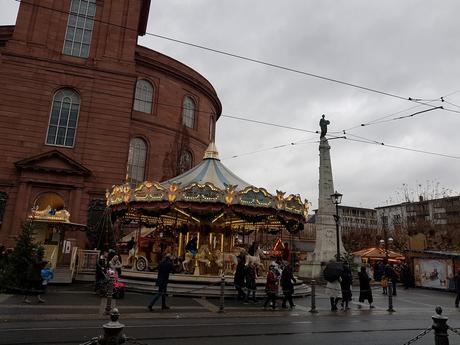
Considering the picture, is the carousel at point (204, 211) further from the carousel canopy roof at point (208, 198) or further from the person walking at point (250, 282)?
the person walking at point (250, 282)

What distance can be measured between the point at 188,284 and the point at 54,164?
606 inches

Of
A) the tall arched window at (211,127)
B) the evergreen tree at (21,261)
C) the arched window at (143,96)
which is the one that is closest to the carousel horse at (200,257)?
the evergreen tree at (21,261)

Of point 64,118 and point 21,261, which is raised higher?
point 64,118

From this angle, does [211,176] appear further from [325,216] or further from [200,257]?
[325,216]

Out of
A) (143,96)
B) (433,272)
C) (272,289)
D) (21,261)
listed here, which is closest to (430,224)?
(433,272)

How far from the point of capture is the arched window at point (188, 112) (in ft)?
122

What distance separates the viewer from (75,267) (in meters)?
20.3

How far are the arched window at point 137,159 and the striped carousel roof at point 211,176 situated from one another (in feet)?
47.6

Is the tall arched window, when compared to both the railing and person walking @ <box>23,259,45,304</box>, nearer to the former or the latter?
the railing

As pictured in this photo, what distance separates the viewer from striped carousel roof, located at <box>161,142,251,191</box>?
1734 centimetres

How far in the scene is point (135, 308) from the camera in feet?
37.9

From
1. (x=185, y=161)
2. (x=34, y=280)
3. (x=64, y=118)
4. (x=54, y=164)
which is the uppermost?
(x=64, y=118)

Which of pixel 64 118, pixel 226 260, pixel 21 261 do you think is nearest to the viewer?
pixel 21 261

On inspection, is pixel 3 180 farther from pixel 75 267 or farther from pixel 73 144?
pixel 75 267
